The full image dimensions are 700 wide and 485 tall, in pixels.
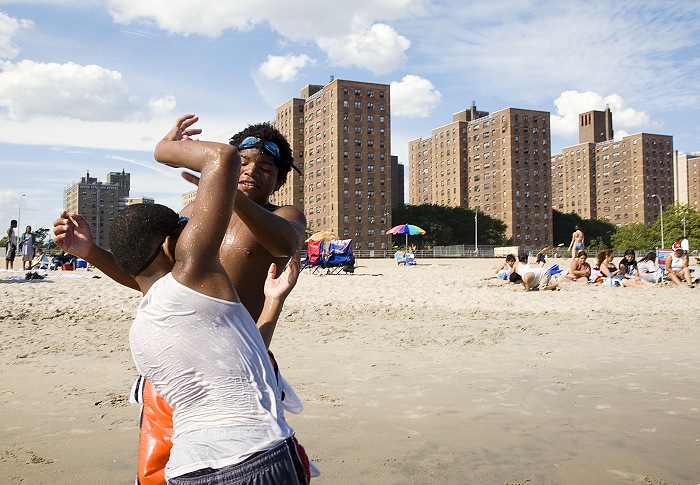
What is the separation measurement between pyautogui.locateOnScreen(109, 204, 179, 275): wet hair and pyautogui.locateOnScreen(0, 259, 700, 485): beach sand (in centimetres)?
233

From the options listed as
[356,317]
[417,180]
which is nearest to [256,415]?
[356,317]

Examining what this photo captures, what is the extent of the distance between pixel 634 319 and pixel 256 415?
419 inches

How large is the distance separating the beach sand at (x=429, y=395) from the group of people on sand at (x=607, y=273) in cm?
453

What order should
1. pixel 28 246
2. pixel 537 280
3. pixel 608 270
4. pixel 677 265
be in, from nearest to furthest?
1. pixel 537 280
2. pixel 608 270
3. pixel 677 265
4. pixel 28 246

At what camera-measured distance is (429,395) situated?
5.66 metres

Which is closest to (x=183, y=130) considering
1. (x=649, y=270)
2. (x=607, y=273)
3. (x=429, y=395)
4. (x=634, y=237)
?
(x=429, y=395)

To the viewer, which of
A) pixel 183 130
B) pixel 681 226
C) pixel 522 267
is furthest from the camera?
pixel 681 226

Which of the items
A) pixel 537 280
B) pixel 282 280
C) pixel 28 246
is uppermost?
pixel 28 246

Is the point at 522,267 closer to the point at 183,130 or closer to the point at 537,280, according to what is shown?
the point at 537,280

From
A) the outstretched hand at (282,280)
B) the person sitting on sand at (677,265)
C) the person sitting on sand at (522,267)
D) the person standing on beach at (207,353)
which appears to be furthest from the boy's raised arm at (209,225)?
the person sitting on sand at (677,265)

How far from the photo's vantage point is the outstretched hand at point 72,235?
2.45 m

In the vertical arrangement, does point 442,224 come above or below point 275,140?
above

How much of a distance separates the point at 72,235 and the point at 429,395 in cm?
396

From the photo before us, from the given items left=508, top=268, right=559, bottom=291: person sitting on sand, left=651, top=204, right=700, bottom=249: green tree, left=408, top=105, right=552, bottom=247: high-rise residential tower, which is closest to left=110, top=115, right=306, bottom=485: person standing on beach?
left=508, top=268, right=559, bottom=291: person sitting on sand
